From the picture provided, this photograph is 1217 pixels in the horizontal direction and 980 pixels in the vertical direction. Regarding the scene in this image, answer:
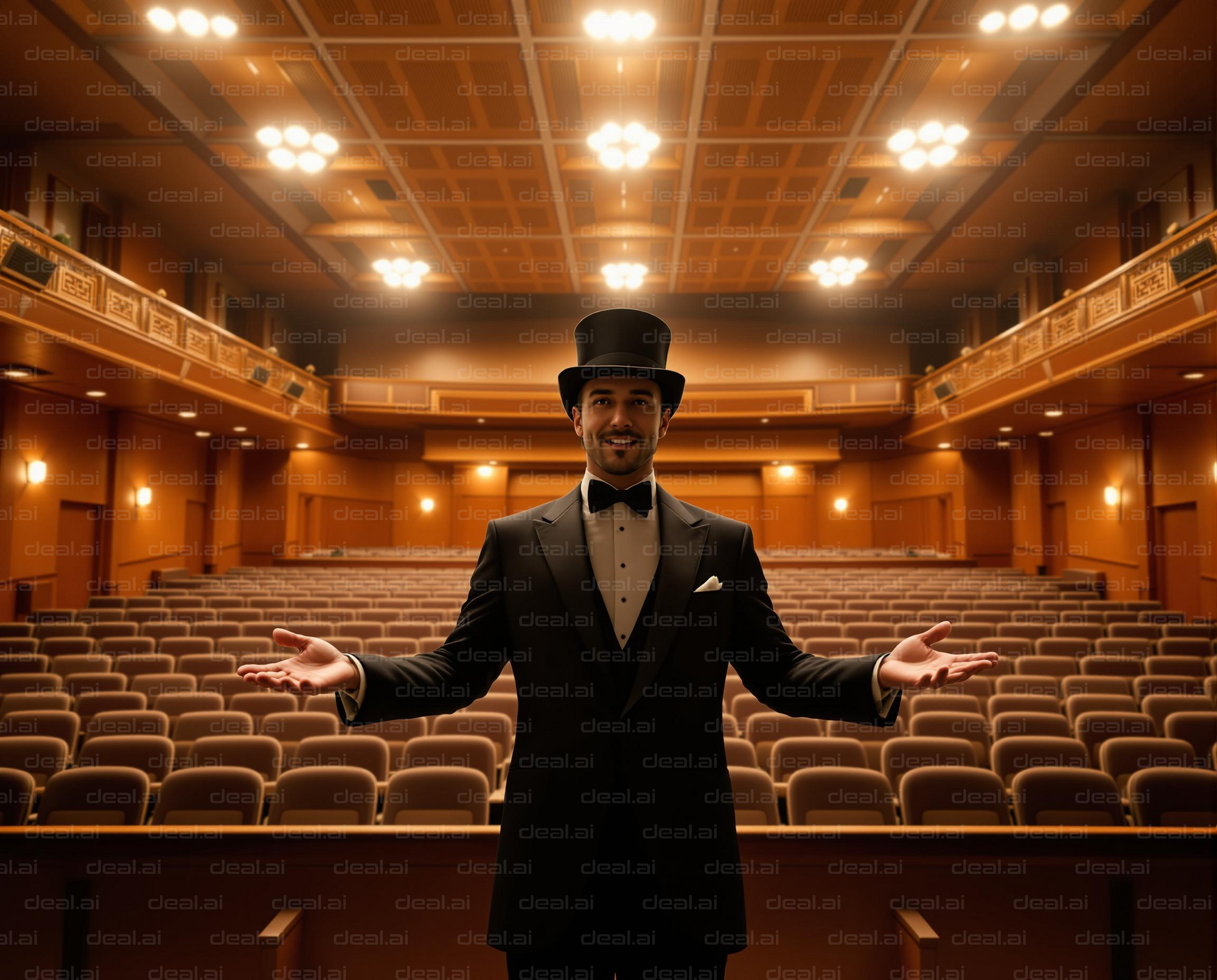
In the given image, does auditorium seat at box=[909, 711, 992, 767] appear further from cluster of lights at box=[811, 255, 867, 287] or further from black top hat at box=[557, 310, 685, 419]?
cluster of lights at box=[811, 255, 867, 287]

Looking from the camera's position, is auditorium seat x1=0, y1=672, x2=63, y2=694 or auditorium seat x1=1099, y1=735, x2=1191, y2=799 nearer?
auditorium seat x1=1099, y1=735, x2=1191, y2=799

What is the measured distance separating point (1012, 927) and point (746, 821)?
1.30m

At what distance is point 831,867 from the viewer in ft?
6.90

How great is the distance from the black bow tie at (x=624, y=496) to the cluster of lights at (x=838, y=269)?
14662 millimetres

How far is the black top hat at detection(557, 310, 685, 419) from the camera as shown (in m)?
1.32

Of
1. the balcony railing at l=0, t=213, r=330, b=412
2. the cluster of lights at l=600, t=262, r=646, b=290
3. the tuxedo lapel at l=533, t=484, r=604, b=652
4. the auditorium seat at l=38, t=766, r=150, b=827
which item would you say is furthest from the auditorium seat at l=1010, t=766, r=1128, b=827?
the cluster of lights at l=600, t=262, r=646, b=290

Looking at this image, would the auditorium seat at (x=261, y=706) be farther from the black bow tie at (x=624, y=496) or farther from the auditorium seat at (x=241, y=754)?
the black bow tie at (x=624, y=496)

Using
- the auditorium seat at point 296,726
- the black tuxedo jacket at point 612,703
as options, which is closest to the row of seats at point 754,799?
the auditorium seat at point 296,726

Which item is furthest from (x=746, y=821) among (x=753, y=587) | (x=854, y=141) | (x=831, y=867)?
(x=854, y=141)

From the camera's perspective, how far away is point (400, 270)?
48.3 ft

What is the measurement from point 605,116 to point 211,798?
374 inches

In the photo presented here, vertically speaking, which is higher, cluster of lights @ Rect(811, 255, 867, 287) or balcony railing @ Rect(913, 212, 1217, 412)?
cluster of lights @ Rect(811, 255, 867, 287)

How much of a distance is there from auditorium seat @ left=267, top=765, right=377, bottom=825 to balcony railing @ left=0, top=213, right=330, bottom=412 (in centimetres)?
661

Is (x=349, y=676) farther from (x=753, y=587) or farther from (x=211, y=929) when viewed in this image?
(x=211, y=929)
